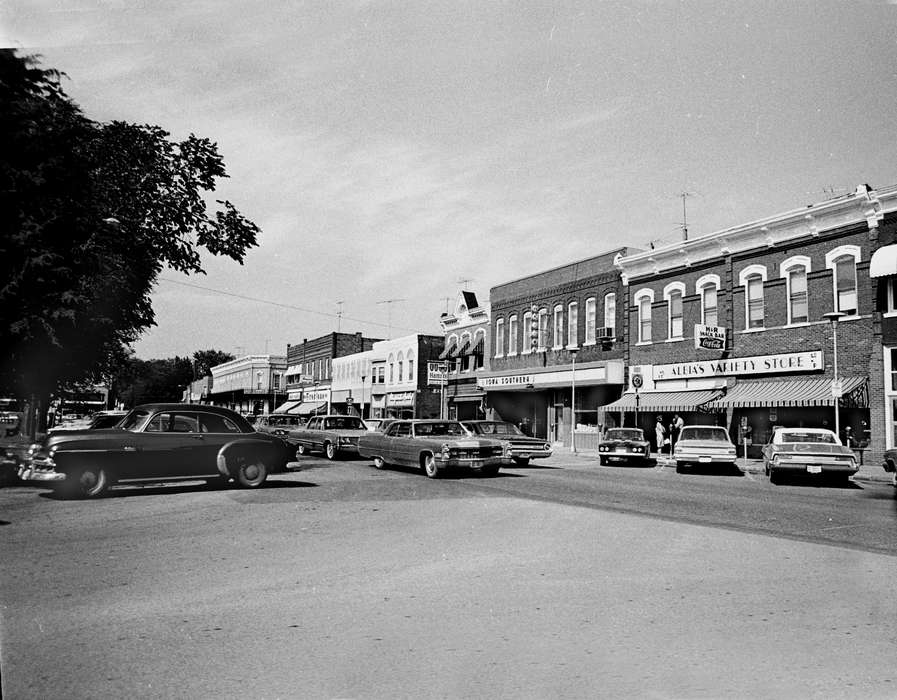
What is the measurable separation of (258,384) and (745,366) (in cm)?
6576

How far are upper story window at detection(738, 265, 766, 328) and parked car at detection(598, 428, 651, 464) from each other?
24.0 ft

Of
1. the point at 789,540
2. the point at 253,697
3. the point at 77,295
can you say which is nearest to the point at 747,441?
the point at 789,540

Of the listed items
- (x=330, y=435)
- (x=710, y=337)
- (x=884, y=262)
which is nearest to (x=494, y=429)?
(x=330, y=435)

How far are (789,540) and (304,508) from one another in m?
7.14

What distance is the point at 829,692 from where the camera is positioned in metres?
4.25

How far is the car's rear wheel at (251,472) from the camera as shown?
1481 cm

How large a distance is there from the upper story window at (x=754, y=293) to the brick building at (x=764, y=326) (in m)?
0.04

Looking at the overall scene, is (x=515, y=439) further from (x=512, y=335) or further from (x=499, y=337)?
(x=499, y=337)

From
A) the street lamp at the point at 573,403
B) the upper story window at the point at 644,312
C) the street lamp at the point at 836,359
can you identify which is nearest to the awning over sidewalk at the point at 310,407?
the street lamp at the point at 573,403

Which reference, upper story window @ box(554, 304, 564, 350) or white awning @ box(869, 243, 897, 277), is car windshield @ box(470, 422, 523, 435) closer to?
white awning @ box(869, 243, 897, 277)

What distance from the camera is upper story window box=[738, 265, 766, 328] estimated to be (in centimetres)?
2945

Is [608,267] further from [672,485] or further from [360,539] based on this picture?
[360,539]

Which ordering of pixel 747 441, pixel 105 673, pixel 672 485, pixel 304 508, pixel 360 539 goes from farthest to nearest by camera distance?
pixel 747 441 < pixel 672 485 < pixel 304 508 < pixel 360 539 < pixel 105 673

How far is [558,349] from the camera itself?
1583 inches
